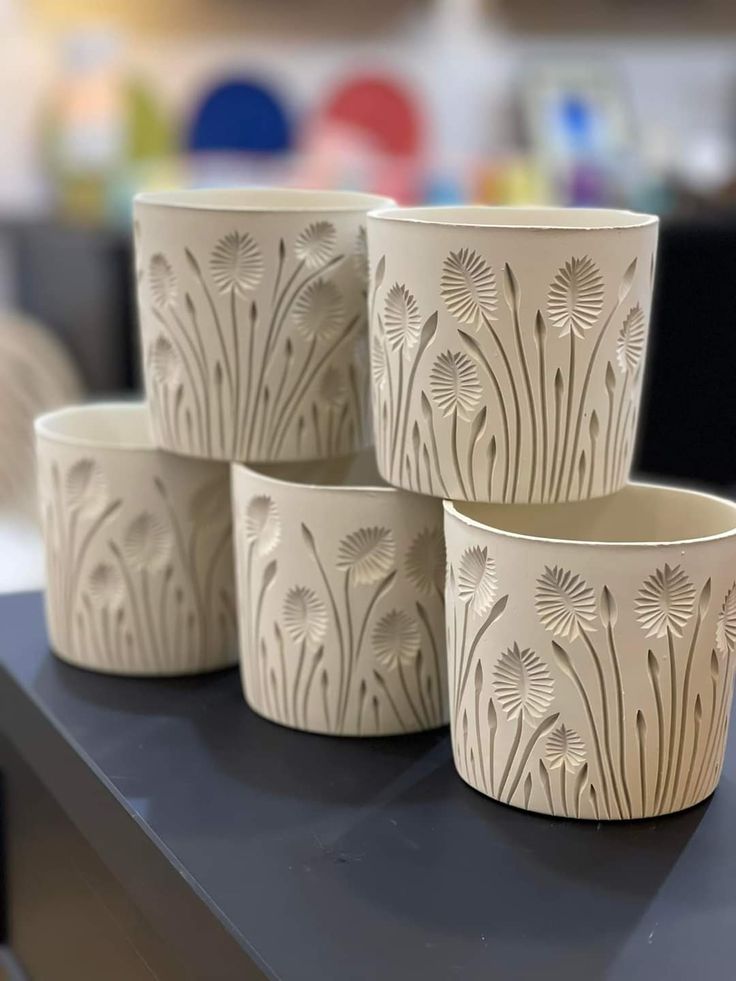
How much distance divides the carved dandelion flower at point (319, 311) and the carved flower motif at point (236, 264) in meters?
0.03

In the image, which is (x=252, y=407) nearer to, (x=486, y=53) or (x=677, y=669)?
(x=677, y=669)

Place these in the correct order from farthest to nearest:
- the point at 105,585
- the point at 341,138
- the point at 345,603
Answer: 1. the point at 341,138
2. the point at 105,585
3. the point at 345,603

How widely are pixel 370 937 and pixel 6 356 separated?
4.49 feet

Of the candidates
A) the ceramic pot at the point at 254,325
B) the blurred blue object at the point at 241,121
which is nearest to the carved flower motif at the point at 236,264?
the ceramic pot at the point at 254,325

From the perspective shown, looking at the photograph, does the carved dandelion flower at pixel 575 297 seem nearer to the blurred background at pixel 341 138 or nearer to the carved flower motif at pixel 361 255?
the carved flower motif at pixel 361 255

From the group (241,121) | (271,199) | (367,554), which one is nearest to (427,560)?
(367,554)

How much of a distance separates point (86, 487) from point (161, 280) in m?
0.13

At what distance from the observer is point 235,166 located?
2.12 metres

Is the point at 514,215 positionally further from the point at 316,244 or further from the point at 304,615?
the point at 304,615

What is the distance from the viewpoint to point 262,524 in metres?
0.69

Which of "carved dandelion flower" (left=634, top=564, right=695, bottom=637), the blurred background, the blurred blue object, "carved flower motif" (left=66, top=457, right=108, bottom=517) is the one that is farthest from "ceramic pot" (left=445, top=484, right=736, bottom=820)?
the blurred blue object

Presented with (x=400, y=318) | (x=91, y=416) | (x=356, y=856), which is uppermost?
(x=400, y=318)

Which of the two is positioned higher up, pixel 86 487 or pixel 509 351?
pixel 509 351

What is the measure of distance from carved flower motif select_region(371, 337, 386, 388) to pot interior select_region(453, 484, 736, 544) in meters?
0.07
